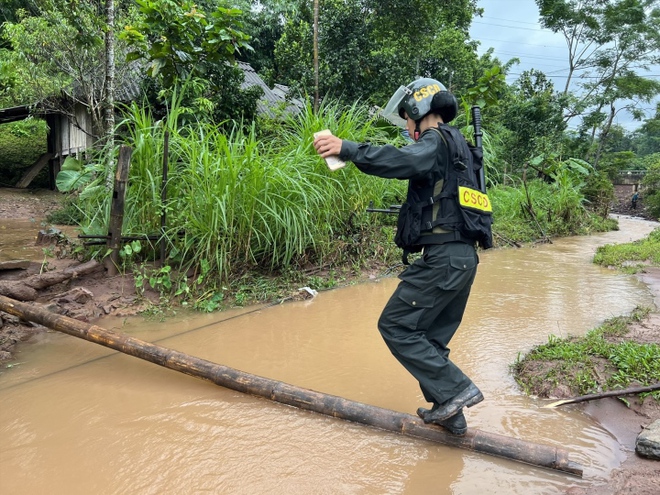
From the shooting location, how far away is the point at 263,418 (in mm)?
2480

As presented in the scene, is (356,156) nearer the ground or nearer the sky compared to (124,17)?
nearer the ground

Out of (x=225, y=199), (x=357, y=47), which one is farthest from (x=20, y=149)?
(x=225, y=199)

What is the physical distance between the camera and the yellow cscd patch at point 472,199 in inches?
81.2

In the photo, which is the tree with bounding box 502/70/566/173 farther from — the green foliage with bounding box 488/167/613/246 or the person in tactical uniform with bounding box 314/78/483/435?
the person in tactical uniform with bounding box 314/78/483/435

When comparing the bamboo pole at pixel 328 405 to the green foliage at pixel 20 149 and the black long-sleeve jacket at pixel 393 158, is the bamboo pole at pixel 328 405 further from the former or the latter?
the green foliage at pixel 20 149

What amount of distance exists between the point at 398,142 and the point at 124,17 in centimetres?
496

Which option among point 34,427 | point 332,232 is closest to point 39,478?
point 34,427

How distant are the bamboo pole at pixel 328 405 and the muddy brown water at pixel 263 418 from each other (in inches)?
2.3

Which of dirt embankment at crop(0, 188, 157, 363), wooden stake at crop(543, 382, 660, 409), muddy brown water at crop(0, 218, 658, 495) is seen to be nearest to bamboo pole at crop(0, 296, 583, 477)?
muddy brown water at crop(0, 218, 658, 495)

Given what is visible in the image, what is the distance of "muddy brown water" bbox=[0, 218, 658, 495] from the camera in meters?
2.00

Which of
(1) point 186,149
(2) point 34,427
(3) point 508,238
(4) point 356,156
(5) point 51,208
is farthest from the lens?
(5) point 51,208

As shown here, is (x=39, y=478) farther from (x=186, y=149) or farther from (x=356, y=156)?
(x=186, y=149)

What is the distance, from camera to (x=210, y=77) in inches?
261

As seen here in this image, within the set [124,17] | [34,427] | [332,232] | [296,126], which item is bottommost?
[34,427]
